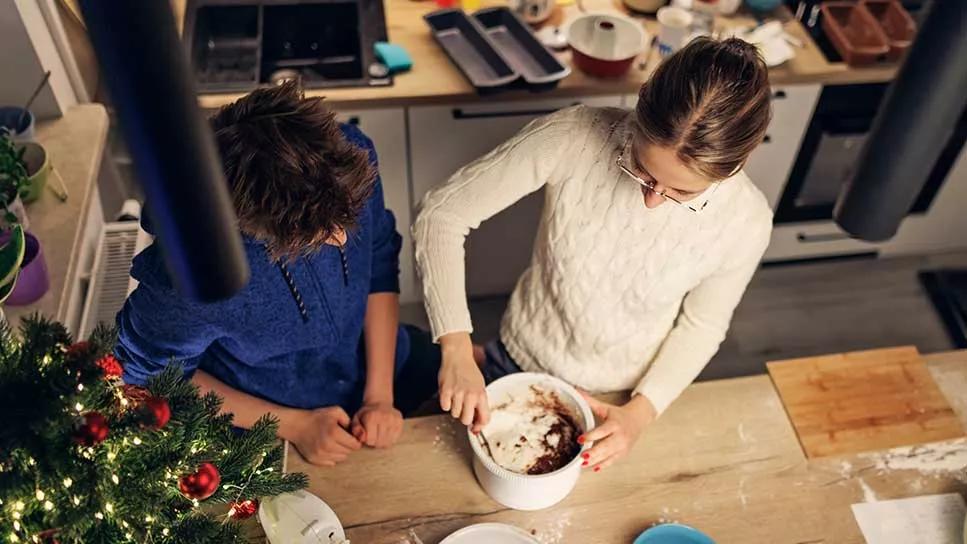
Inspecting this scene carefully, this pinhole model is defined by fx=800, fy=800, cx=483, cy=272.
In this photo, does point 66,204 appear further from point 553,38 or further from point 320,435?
point 553,38

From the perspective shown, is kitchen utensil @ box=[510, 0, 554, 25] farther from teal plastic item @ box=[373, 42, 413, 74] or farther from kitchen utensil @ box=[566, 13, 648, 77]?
teal plastic item @ box=[373, 42, 413, 74]

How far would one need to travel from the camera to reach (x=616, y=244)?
4.24ft

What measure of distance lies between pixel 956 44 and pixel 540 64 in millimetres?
1777

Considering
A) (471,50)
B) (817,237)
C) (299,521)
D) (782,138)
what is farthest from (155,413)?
(817,237)

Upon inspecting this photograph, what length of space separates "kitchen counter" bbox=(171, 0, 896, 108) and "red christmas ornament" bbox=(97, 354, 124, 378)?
50.2 inches

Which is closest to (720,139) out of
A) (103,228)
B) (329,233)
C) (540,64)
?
(329,233)

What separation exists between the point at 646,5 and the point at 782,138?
1.78 ft

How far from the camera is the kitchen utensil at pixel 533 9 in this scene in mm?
2154

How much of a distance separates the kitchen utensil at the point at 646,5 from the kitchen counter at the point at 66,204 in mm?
1397

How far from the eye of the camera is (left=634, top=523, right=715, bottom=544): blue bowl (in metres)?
1.17

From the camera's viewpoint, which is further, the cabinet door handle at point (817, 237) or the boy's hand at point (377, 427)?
the cabinet door handle at point (817, 237)

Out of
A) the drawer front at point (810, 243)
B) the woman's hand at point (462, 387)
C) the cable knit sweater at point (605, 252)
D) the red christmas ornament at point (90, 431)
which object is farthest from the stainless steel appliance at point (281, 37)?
the red christmas ornament at point (90, 431)

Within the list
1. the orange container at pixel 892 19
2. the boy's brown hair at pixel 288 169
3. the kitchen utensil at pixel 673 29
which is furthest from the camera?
the orange container at pixel 892 19

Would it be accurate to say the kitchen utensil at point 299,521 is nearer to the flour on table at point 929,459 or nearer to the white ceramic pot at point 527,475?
the white ceramic pot at point 527,475
